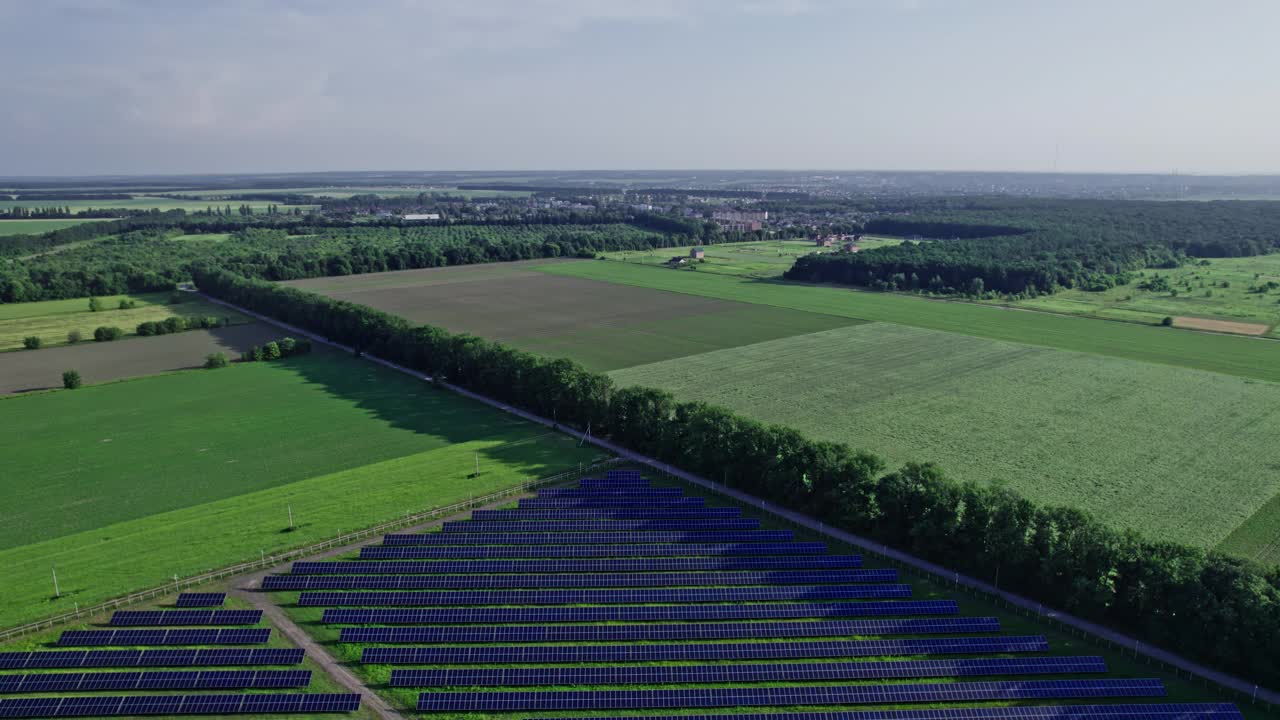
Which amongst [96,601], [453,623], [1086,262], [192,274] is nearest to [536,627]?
[453,623]

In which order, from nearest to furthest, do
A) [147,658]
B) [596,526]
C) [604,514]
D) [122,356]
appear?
[147,658] → [596,526] → [604,514] → [122,356]

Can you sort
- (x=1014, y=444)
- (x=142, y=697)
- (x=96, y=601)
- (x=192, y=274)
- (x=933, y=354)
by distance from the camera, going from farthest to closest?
(x=192, y=274), (x=933, y=354), (x=1014, y=444), (x=96, y=601), (x=142, y=697)

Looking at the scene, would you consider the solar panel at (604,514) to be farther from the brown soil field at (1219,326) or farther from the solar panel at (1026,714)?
the brown soil field at (1219,326)

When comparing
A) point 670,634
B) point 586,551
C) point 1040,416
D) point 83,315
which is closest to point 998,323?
point 1040,416

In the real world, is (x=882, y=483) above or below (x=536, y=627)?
above

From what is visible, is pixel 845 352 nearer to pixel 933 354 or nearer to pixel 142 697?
pixel 933 354

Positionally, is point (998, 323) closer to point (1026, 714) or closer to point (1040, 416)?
point (1040, 416)
